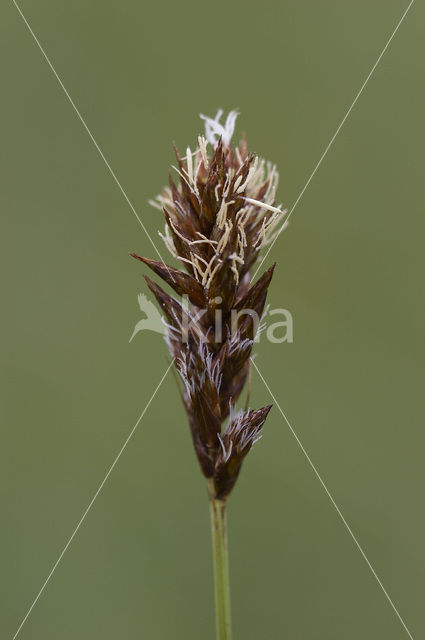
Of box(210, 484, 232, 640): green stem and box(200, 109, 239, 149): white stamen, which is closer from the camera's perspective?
box(210, 484, 232, 640): green stem

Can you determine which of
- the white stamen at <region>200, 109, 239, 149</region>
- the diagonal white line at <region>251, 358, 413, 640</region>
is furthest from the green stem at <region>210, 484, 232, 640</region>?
the diagonal white line at <region>251, 358, 413, 640</region>

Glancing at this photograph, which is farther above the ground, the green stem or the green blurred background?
the green blurred background

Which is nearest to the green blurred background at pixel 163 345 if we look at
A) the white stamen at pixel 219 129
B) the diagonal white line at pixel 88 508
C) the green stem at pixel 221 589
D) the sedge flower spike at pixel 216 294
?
the diagonal white line at pixel 88 508

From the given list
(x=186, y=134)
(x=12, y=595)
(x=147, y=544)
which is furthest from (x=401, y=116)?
(x=12, y=595)

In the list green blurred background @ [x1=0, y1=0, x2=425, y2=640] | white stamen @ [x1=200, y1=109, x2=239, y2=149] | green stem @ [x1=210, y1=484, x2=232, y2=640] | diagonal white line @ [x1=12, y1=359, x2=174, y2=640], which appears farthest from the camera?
green blurred background @ [x1=0, y1=0, x2=425, y2=640]

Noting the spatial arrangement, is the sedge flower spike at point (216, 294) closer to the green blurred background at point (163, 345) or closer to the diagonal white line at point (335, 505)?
the diagonal white line at point (335, 505)

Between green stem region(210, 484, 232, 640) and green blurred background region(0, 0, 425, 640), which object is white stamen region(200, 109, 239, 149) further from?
green blurred background region(0, 0, 425, 640)

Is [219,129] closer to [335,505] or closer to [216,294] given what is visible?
[216,294]
